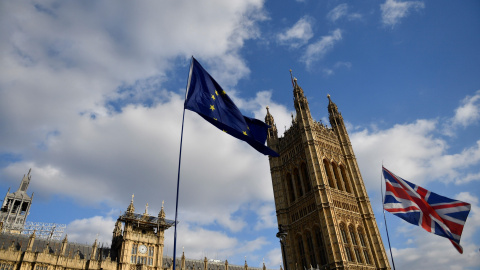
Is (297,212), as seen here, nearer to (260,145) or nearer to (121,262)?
(121,262)

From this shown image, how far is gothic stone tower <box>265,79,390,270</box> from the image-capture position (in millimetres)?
56781

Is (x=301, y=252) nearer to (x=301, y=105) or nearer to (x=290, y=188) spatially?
(x=290, y=188)

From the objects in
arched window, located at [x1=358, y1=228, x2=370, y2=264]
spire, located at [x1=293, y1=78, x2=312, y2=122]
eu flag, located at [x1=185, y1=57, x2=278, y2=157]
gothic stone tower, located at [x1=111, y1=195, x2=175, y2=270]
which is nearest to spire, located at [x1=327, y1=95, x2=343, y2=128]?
spire, located at [x1=293, y1=78, x2=312, y2=122]

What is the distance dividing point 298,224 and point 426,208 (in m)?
40.7

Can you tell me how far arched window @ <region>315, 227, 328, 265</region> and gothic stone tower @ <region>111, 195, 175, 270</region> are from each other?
88.5ft

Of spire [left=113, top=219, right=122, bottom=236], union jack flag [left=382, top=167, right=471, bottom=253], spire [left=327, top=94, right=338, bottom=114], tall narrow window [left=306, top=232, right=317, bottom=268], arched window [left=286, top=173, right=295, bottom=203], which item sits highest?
spire [left=327, top=94, right=338, bottom=114]

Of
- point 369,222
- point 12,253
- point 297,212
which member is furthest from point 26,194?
point 369,222

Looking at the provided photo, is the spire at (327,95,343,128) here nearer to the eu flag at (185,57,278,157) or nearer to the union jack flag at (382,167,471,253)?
the union jack flag at (382,167,471,253)

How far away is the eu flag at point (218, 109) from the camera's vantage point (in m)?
19.9

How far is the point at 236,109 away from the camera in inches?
870

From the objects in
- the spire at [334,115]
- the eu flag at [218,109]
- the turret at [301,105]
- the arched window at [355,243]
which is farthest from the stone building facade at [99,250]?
the spire at [334,115]

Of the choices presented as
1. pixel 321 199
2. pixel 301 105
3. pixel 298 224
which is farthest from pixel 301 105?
pixel 298 224

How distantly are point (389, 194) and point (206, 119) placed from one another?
1688 cm

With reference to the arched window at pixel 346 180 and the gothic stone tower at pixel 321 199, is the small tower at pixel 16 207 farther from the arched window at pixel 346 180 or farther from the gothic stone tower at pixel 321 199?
the arched window at pixel 346 180
